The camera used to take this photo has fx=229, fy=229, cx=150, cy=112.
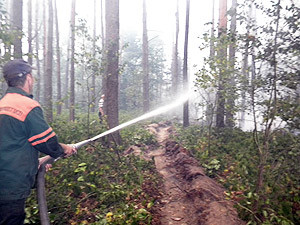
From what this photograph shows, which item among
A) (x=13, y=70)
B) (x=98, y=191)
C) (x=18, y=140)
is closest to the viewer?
(x=18, y=140)

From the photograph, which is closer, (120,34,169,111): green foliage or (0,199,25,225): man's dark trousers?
(0,199,25,225): man's dark trousers

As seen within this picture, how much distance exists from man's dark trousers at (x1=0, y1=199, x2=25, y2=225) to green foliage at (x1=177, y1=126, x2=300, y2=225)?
3823 millimetres

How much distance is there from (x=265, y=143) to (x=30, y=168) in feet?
15.1

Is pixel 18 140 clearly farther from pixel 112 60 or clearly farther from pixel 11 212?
pixel 112 60

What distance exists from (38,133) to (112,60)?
268 inches

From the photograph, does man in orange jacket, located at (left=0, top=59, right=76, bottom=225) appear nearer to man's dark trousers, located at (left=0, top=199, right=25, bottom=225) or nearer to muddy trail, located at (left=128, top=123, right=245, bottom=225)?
man's dark trousers, located at (left=0, top=199, right=25, bottom=225)

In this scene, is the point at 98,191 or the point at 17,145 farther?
the point at 98,191

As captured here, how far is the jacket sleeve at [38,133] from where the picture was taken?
3035mm

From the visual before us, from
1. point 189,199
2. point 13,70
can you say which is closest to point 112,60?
point 189,199

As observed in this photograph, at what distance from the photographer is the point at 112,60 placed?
30.9 feet

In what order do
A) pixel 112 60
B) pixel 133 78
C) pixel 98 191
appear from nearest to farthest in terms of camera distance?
pixel 98 191 → pixel 112 60 → pixel 133 78

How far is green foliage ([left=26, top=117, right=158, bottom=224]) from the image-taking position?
15.0 ft

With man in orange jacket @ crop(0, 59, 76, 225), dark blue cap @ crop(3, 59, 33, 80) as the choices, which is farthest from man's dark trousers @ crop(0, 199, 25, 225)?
dark blue cap @ crop(3, 59, 33, 80)

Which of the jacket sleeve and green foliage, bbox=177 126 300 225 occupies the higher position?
the jacket sleeve
